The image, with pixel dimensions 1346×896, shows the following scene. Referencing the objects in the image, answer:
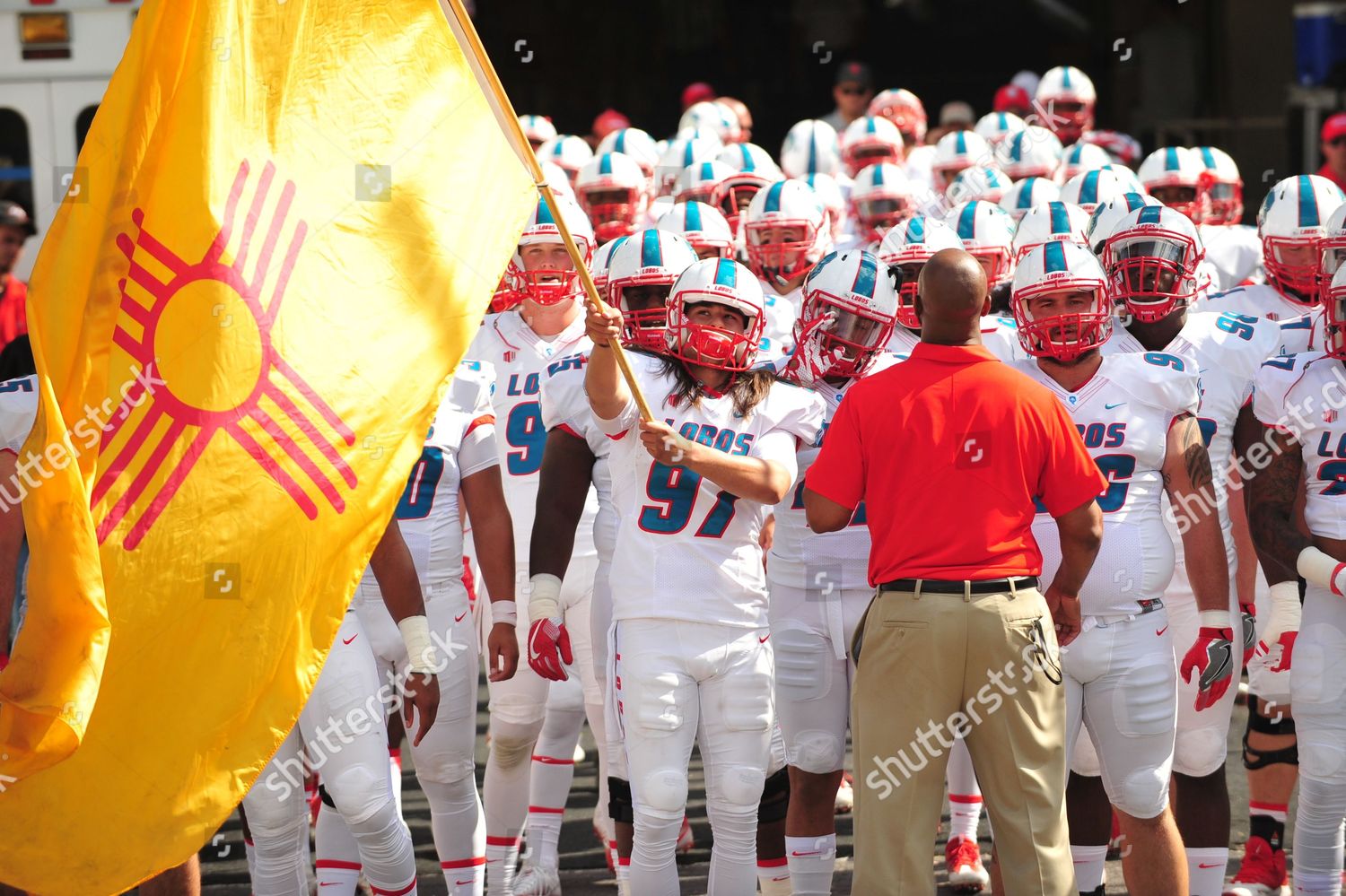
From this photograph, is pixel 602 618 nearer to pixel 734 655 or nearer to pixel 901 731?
pixel 734 655

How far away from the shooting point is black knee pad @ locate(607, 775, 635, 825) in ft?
19.3

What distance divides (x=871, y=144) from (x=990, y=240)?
387 centimetres

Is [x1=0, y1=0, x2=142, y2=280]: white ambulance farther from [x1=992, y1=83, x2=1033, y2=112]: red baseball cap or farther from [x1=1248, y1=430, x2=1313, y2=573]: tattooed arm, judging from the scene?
[x1=992, y1=83, x2=1033, y2=112]: red baseball cap

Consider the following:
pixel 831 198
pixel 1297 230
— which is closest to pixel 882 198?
pixel 831 198

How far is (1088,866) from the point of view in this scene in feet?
18.7

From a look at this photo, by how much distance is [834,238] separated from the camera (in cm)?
995

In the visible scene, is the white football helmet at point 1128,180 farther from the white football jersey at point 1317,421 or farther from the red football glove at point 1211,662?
the red football glove at point 1211,662

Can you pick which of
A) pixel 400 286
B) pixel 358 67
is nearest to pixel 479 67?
pixel 358 67

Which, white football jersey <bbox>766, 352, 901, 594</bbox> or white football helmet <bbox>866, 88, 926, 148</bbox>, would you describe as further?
white football helmet <bbox>866, 88, 926, 148</bbox>

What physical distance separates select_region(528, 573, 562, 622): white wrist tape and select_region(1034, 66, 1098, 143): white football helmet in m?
7.26

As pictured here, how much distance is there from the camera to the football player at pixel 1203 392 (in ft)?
19.2

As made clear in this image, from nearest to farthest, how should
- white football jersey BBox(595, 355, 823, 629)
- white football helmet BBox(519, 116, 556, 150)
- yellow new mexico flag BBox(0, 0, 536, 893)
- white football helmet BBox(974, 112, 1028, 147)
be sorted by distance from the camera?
yellow new mexico flag BBox(0, 0, 536, 893) → white football jersey BBox(595, 355, 823, 629) → white football helmet BBox(519, 116, 556, 150) → white football helmet BBox(974, 112, 1028, 147)

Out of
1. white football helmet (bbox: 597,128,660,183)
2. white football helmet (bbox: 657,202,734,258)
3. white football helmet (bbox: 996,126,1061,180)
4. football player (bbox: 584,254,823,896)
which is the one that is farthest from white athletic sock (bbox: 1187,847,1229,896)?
white football helmet (bbox: 597,128,660,183)

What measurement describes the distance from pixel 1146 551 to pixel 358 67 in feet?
8.80
